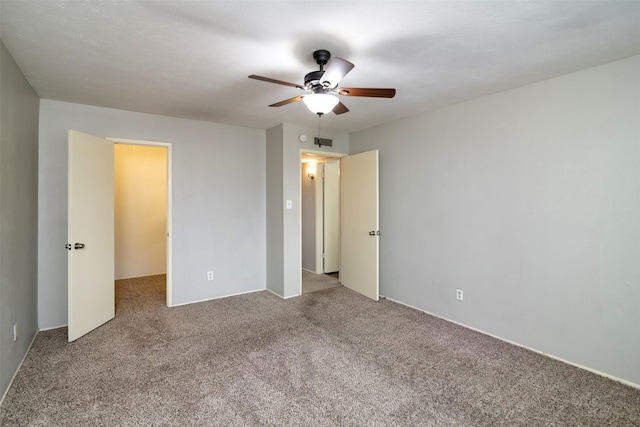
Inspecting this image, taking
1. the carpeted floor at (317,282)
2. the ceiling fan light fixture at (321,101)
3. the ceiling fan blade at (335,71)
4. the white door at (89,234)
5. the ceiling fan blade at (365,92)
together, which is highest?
the ceiling fan blade at (335,71)

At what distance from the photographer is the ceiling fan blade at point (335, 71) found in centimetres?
179

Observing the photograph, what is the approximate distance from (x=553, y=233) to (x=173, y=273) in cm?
411

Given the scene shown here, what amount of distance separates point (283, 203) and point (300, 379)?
2.34m

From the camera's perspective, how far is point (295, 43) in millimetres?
2090

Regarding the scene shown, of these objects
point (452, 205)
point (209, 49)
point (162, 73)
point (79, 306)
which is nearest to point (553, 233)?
point (452, 205)

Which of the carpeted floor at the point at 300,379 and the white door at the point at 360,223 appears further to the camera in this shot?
the white door at the point at 360,223

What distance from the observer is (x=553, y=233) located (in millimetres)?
2643

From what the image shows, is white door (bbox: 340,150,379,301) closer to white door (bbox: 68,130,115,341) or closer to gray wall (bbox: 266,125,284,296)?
gray wall (bbox: 266,125,284,296)

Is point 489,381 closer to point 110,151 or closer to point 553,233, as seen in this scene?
point 553,233

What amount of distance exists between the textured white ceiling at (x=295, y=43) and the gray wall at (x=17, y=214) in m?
0.24

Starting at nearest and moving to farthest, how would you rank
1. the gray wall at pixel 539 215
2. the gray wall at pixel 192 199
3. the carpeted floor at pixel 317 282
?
the gray wall at pixel 539 215
the gray wall at pixel 192 199
the carpeted floor at pixel 317 282

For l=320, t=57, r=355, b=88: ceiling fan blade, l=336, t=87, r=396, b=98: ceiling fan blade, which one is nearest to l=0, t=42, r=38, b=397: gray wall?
l=320, t=57, r=355, b=88: ceiling fan blade

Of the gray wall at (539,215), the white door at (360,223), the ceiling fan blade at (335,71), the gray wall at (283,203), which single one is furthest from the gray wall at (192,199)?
the ceiling fan blade at (335,71)

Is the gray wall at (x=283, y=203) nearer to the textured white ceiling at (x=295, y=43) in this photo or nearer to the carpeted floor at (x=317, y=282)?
the carpeted floor at (x=317, y=282)
